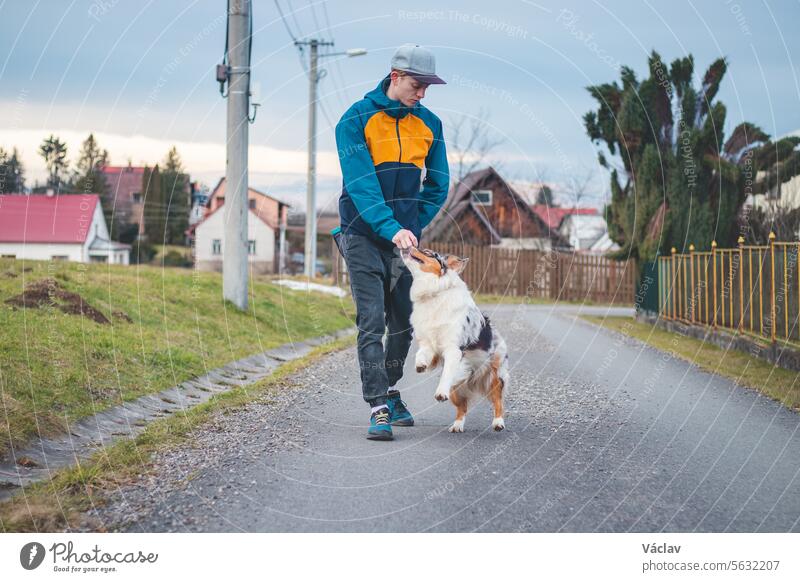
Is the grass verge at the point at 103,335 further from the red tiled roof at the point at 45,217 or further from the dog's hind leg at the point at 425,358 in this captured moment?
the dog's hind leg at the point at 425,358

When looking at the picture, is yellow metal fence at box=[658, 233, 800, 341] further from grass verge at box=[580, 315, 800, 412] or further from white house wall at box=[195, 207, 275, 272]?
white house wall at box=[195, 207, 275, 272]

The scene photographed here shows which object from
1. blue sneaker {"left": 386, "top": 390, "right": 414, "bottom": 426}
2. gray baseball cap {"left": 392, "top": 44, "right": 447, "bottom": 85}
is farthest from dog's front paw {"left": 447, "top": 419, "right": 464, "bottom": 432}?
gray baseball cap {"left": 392, "top": 44, "right": 447, "bottom": 85}

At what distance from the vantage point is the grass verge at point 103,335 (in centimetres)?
738

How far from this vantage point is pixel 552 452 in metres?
6.08

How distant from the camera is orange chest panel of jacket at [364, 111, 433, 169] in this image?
21.3 feet

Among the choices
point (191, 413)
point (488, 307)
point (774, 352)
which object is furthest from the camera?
point (488, 307)

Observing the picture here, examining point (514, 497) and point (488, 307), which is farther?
point (488, 307)

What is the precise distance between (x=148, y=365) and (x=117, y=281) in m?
4.62

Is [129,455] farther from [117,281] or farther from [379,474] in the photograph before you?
[117,281]

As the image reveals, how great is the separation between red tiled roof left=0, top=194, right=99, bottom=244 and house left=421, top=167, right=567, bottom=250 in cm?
2956

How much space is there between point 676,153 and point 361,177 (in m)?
19.4

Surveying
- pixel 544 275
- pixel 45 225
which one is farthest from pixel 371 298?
pixel 544 275

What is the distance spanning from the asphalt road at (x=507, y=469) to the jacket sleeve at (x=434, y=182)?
1789mm

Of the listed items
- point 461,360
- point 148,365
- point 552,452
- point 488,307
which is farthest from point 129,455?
point 488,307
